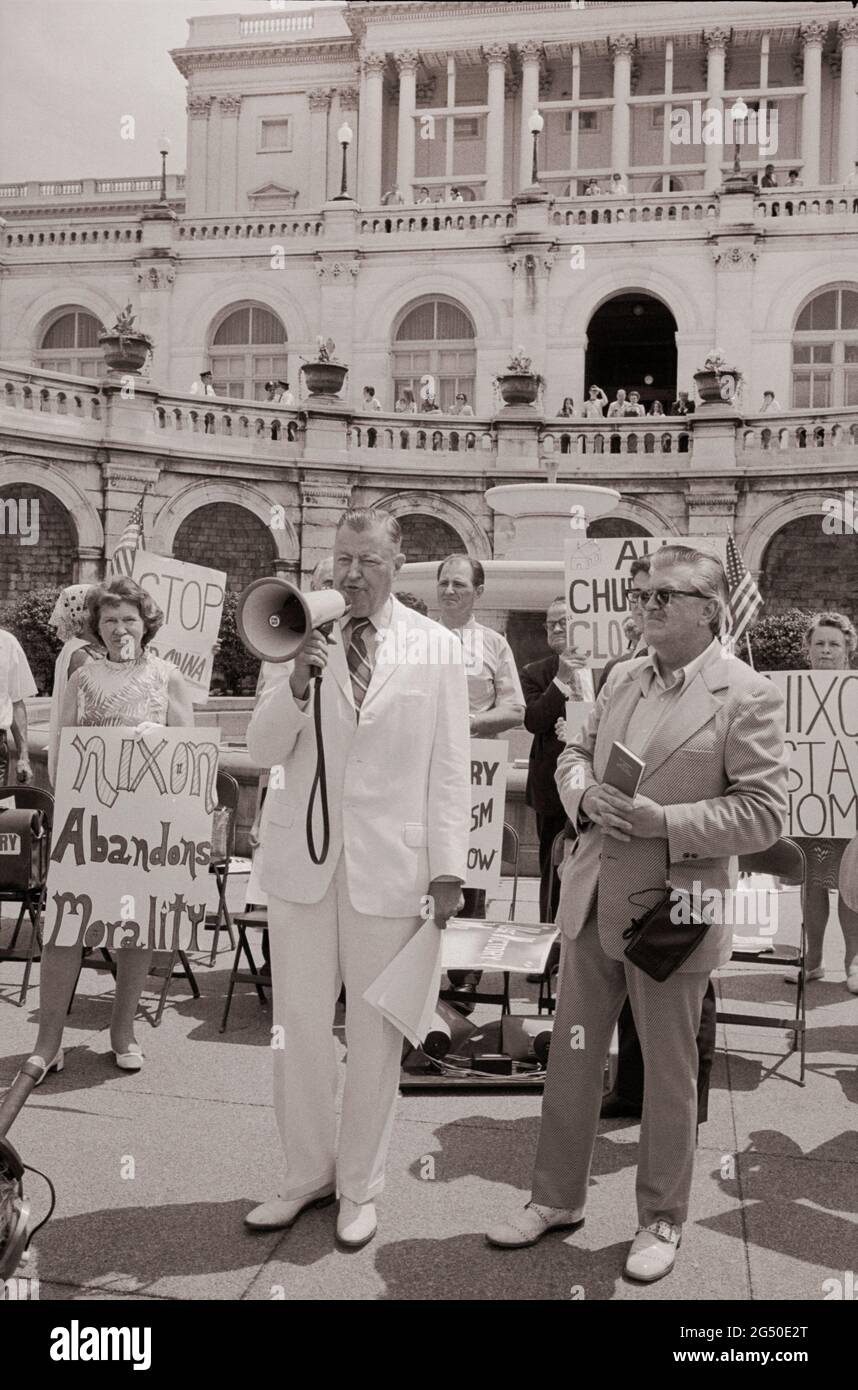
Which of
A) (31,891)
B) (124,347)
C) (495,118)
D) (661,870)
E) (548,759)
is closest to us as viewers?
(661,870)

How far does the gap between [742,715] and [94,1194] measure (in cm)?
270

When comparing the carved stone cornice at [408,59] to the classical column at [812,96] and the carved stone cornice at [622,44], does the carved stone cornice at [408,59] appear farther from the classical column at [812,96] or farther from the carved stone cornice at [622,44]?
the classical column at [812,96]

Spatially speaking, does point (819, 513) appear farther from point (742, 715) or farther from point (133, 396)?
point (742, 715)

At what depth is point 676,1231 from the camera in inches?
153

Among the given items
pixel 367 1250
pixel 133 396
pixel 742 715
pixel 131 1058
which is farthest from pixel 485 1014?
pixel 133 396

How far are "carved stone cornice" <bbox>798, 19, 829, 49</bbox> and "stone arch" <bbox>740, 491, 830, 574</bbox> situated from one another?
28.8 meters

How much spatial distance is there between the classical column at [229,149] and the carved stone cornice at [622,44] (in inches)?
589

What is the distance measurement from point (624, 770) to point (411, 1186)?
→ 1.77 meters

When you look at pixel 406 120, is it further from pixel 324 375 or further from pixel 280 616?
pixel 280 616

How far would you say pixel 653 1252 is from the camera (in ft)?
12.5

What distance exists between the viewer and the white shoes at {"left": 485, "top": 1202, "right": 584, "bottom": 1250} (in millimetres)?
3945

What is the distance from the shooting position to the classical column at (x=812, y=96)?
1802 inches

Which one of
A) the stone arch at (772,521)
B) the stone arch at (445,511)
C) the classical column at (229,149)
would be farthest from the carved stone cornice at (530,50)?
the stone arch at (772,521)

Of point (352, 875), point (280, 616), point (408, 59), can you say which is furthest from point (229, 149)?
point (352, 875)
